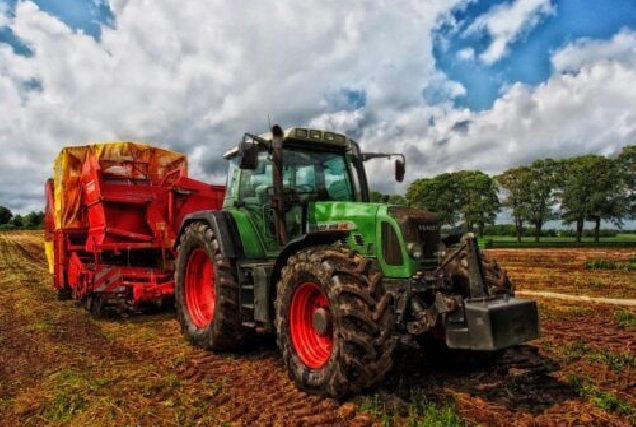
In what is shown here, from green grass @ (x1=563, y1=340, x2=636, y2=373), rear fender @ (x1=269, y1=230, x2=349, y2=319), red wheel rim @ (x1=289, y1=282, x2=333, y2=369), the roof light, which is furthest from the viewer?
the roof light

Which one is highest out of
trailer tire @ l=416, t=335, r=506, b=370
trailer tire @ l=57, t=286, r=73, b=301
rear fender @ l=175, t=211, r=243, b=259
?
rear fender @ l=175, t=211, r=243, b=259

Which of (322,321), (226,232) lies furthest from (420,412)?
(226,232)

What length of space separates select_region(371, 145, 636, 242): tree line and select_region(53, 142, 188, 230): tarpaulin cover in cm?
3216

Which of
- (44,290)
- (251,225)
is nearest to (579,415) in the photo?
(251,225)

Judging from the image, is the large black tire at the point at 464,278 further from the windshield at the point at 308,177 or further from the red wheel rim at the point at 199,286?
the red wheel rim at the point at 199,286

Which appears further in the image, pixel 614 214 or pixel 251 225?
pixel 614 214

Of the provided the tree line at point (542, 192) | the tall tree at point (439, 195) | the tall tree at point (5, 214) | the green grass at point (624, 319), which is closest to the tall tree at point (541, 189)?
the tree line at point (542, 192)

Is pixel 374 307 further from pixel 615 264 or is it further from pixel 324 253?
pixel 615 264

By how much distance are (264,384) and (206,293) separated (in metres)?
2.66

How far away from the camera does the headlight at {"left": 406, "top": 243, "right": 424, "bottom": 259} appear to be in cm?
511

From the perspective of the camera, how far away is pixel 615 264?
1909cm

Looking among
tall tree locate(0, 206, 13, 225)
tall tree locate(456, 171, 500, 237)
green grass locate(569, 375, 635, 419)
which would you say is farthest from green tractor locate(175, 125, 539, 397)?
tall tree locate(0, 206, 13, 225)

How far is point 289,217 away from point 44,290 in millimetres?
9907

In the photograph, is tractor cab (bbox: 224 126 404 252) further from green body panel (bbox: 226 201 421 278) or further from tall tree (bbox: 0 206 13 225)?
tall tree (bbox: 0 206 13 225)
